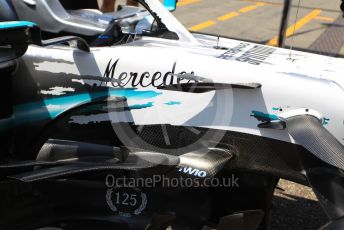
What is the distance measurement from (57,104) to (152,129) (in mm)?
532

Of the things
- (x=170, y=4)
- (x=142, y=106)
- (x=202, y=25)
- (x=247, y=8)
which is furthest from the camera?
(x=247, y=8)

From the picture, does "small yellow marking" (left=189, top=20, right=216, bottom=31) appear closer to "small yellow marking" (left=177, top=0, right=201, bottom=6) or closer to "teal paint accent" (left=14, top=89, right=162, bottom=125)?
"small yellow marking" (left=177, top=0, right=201, bottom=6)

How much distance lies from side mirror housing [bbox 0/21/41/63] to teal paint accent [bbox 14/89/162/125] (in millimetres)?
325

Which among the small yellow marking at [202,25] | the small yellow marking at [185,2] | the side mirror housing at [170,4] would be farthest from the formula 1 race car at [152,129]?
the small yellow marking at [185,2]

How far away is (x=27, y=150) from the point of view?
8.79 ft

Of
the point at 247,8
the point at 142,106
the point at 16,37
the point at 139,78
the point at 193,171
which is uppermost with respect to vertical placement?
the point at 16,37

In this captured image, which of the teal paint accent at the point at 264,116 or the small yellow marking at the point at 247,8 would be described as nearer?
the teal paint accent at the point at 264,116

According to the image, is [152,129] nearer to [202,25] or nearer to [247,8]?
[202,25]

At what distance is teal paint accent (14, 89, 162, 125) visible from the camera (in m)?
2.46

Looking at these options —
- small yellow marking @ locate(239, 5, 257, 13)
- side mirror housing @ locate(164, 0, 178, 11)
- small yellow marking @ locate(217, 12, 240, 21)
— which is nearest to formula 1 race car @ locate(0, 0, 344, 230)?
side mirror housing @ locate(164, 0, 178, 11)

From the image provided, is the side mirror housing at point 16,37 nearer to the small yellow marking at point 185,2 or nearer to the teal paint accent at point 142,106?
the teal paint accent at point 142,106

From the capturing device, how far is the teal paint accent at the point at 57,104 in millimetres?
2459

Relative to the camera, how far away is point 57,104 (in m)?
2.57

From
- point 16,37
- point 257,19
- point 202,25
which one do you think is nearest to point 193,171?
point 16,37
